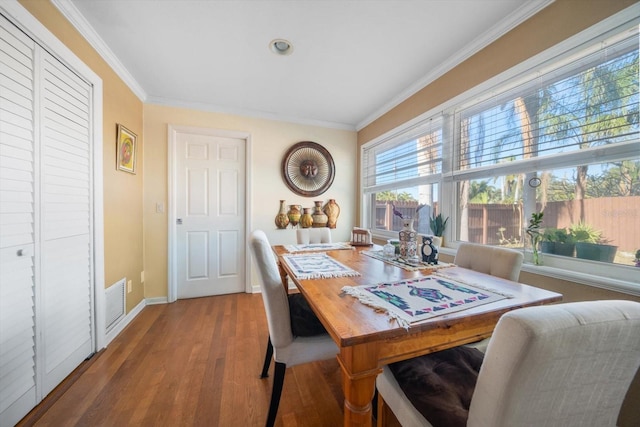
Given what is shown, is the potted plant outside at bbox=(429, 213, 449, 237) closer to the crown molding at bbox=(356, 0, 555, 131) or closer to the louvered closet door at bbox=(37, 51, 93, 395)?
the crown molding at bbox=(356, 0, 555, 131)

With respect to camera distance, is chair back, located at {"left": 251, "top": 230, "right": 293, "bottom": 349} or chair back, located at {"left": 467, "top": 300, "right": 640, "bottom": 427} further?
chair back, located at {"left": 251, "top": 230, "right": 293, "bottom": 349}

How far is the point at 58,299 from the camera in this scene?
56.2 inches

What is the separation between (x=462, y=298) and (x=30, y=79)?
93.2 inches

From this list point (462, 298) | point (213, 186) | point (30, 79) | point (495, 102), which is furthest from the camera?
point (213, 186)

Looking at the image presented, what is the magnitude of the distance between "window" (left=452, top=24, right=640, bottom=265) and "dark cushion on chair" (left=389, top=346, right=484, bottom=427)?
1.01 metres

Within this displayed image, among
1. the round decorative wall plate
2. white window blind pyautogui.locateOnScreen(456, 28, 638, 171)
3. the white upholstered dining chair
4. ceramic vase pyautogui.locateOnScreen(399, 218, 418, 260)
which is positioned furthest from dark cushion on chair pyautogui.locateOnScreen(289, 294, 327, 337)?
the round decorative wall plate

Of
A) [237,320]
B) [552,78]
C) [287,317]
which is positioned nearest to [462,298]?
[287,317]

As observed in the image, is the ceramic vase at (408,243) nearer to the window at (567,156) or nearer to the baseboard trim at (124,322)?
the window at (567,156)

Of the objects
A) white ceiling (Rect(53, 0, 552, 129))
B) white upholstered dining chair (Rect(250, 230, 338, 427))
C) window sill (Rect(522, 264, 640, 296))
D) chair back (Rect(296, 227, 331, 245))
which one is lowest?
white upholstered dining chair (Rect(250, 230, 338, 427))

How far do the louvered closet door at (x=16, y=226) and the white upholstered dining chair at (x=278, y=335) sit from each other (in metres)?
1.21

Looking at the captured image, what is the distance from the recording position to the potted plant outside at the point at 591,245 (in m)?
1.20

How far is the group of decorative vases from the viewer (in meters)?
3.07

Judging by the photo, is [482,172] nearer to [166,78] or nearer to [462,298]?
[462,298]

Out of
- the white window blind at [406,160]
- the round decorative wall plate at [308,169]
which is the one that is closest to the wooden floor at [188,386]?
the round decorative wall plate at [308,169]
